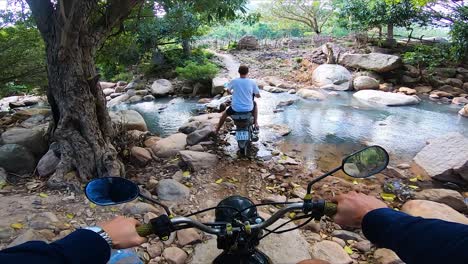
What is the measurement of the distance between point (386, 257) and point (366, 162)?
1.74 meters

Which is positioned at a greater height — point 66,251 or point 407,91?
point 66,251

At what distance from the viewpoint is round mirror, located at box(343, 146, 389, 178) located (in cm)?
148

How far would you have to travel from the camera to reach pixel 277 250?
2875 mm

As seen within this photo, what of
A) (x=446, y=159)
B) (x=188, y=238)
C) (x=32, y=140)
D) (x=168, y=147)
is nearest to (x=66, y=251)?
(x=188, y=238)

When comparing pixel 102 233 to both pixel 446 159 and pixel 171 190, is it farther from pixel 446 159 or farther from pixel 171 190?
pixel 446 159

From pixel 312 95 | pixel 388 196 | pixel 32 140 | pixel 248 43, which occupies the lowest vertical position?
pixel 388 196

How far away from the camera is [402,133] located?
7121 millimetres

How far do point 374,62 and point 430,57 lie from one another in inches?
78.6

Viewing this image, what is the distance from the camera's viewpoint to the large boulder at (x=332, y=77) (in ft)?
40.9

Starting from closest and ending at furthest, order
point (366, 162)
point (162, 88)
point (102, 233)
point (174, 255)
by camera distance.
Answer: point (102, 233), point (366, 162), point (174, 255), point (162, 88)

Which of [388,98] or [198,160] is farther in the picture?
[388,98]

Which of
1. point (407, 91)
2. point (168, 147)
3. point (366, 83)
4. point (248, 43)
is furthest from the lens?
point (248, 43)

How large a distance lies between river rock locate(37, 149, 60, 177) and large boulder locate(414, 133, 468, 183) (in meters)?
5.47

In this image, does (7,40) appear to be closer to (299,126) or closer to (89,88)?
(89,88)
